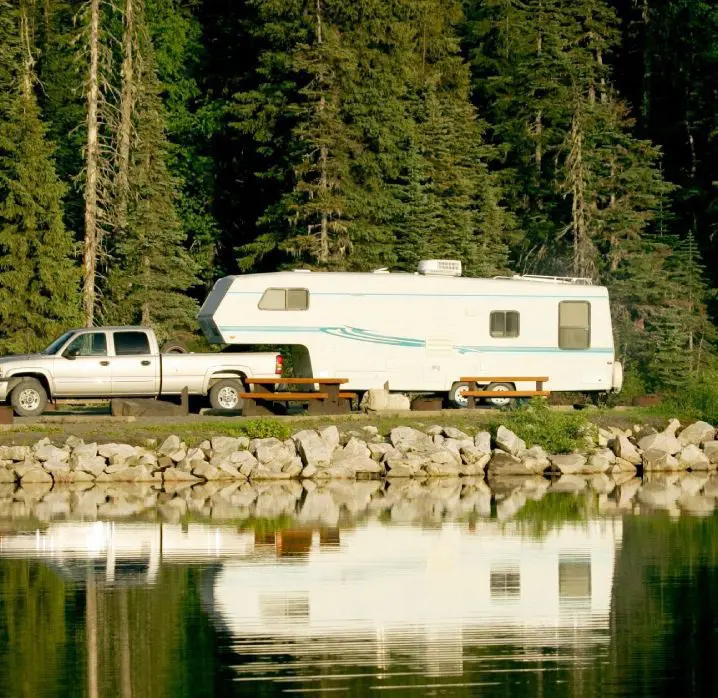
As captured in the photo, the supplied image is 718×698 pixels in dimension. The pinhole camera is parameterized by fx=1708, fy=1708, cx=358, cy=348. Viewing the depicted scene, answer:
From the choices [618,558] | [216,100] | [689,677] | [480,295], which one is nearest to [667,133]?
[216,100]

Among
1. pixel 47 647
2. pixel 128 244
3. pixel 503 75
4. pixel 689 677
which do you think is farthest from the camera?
pixel 503 75

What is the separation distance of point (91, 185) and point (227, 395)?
16918mm

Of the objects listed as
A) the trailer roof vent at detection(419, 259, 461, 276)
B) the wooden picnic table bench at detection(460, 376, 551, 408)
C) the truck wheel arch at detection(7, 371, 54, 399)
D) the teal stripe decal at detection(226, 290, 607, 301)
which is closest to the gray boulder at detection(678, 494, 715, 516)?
the wooden picnic table bench at detection(460, 376, 551, 408)

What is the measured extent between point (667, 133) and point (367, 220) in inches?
918

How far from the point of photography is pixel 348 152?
53031 mm

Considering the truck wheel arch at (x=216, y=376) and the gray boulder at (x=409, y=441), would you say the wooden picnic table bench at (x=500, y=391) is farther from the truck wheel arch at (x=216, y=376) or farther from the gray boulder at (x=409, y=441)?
the truck wheel arch at (x=216, y=376)

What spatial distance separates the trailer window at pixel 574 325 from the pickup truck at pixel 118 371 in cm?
622

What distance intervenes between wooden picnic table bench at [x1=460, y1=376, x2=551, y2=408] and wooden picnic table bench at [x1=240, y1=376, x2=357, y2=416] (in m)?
2.45

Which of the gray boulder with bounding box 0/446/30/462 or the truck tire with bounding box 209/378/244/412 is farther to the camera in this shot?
the truck tire with bounding box 209/378/244/412

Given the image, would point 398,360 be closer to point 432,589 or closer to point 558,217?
point 432,589

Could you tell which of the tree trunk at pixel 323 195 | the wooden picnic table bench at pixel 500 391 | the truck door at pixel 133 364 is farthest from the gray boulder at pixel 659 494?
the tree trunk at pixel 323 195

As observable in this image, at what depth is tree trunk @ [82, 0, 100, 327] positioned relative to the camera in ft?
158

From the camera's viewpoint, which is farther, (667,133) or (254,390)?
(667,133)

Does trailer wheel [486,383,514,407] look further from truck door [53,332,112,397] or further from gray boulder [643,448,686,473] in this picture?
truck door [53,332,112,397]
